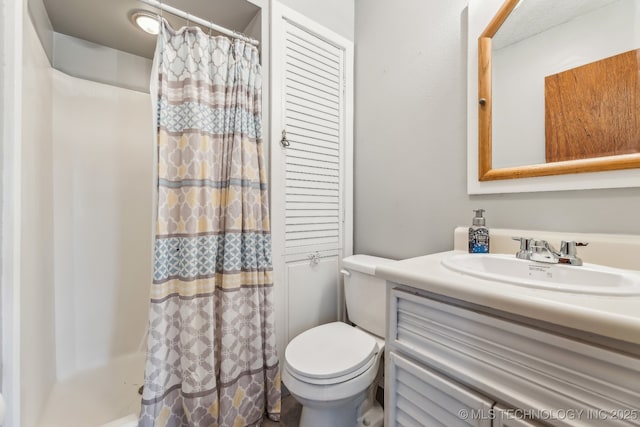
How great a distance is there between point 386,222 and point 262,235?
2.34 feet

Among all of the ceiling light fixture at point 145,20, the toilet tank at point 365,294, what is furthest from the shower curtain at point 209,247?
the toilet tank at point 365,294

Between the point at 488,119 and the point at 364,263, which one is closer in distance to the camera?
the point at 488,119

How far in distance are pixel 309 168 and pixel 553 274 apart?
112cm

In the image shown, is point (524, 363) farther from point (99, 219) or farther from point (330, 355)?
point (99, 219)

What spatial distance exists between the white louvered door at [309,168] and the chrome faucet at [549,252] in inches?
37.1

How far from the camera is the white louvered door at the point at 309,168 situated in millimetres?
1368

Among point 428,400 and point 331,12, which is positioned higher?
point 331,12

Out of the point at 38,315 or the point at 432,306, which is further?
the point at 38,315

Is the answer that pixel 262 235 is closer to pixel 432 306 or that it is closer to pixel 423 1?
pixel 432 306

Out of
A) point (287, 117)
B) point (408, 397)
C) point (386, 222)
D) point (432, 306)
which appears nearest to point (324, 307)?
point (386, 222)

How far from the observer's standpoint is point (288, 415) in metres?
1.34

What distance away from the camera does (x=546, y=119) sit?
3.24 ft

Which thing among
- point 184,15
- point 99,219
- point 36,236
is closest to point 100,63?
point 184,15

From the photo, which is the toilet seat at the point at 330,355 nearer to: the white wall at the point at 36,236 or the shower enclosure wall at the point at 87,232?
the shower enclosure wall at the point at 87,232
